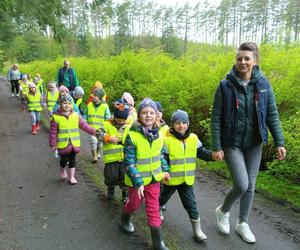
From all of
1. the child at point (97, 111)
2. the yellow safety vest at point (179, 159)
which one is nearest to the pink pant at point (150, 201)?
the yellow safety vest at point (179, 159)

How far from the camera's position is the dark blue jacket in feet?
12.7

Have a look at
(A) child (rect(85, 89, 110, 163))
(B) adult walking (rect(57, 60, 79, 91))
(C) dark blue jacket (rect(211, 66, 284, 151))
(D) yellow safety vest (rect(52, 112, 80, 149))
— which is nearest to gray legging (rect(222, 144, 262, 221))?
(C) dark blue jacket (rect(211, 66, 284, 151))

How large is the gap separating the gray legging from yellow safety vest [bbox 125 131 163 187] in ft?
2.91

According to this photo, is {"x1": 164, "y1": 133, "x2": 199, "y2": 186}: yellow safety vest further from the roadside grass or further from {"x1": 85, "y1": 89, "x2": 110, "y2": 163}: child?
{"x1": 85, "y1": 89, "x2": 110, "y2": 163}: child

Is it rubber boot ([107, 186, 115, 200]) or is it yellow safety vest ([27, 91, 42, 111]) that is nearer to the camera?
rubber boot ([107, 186, 115, 200])

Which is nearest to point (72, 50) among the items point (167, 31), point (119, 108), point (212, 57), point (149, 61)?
point (167, 31)

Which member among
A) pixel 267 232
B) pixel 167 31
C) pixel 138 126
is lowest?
pixel 267 232

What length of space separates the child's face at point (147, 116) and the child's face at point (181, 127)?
0.37m

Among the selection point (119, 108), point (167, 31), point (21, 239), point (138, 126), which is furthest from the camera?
point (167, 31)

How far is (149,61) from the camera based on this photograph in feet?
43.4

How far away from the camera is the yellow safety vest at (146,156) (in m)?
3.82

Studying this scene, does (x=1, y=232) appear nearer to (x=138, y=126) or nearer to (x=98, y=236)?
(x=98, y=236)

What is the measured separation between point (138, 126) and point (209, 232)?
179cm

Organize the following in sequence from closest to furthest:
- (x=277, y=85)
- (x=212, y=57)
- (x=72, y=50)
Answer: (x=277, y=85)
(x=212, y=57)
(x=72, y=50)
